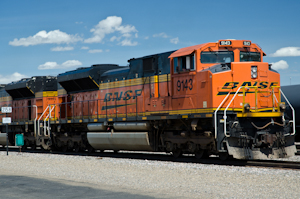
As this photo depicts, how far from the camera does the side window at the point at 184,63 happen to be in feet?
44.9

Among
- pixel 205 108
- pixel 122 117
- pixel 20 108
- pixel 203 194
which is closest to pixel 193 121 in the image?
pixel 205 108

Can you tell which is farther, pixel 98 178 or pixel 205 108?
pixel 205 108

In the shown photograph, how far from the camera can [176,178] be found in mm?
10164

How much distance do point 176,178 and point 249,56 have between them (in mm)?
5691

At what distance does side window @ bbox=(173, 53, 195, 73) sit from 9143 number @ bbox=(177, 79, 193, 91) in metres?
0.38

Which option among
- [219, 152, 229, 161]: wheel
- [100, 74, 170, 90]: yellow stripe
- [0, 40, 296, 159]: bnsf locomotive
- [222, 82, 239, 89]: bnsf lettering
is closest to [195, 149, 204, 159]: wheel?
[0, 40, 296, 159]: bnsf locomotive

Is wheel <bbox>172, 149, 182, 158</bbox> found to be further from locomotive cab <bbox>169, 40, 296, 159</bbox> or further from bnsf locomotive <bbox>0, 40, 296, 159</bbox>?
locomotive cab <bbox>169, 40, 296, 159</bbox>

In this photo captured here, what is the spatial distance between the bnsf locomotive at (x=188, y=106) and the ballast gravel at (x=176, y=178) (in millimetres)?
1435

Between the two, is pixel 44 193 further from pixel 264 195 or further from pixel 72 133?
pixel 72 133

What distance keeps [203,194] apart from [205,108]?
5606mm

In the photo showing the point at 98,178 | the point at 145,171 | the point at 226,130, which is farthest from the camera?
the point at 226,130

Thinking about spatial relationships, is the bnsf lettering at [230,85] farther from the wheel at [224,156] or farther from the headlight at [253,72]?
the wheel at [224,156]

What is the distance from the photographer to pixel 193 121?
13711mm

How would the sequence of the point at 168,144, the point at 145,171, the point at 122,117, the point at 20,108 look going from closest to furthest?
1. the point at 145,171
2. the point at 168,144
3. the point at 122,117
4. the point at 20,108
